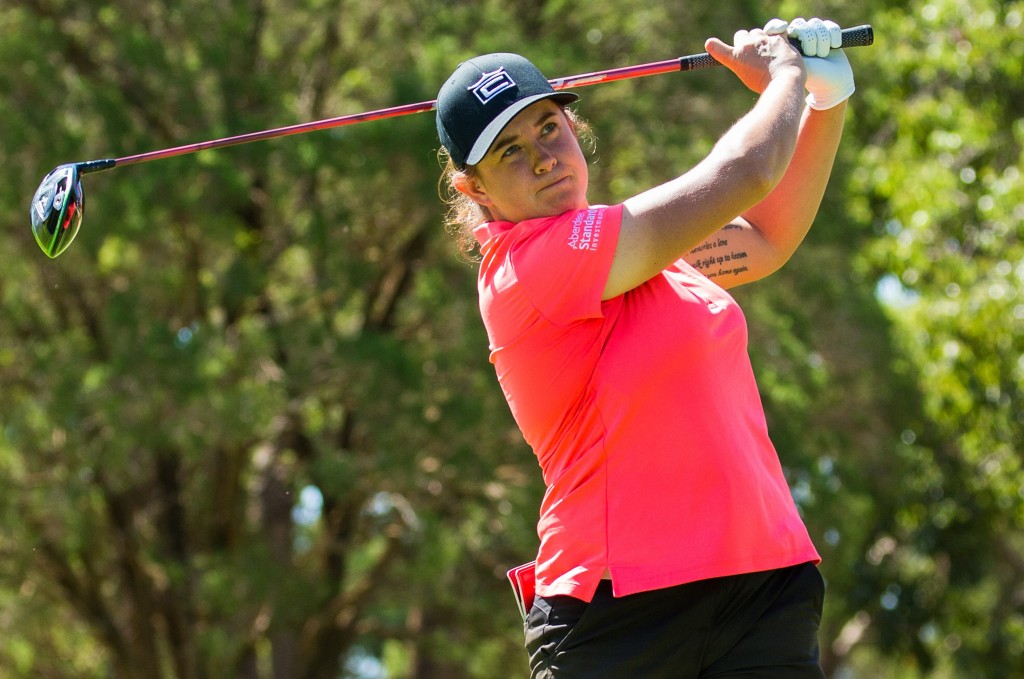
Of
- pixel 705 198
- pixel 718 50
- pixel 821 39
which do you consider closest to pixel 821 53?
pixel 821 39

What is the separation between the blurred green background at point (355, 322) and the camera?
10.4 meters

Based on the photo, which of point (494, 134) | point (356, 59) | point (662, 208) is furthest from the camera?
point (356, 59)

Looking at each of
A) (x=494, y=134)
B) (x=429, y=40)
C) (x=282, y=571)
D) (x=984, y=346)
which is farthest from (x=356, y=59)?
(x=494, y=134)

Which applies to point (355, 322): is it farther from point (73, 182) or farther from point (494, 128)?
point (494, 128)

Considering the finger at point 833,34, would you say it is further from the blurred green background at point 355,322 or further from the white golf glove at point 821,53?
the blurred green background at point 355,322

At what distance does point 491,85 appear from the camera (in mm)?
2465

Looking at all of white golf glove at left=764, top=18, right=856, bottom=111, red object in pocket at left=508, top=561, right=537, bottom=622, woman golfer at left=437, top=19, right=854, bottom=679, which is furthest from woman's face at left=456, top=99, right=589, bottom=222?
red object in pocket at left=508, top=561, right=537, bottom=622

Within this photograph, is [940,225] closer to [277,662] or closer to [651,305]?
[277,662]

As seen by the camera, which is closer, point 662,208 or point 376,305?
point 662,208

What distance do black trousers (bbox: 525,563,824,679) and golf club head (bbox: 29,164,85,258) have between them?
1.65 m

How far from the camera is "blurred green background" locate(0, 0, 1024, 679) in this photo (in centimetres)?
1038

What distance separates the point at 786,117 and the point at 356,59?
11.1m

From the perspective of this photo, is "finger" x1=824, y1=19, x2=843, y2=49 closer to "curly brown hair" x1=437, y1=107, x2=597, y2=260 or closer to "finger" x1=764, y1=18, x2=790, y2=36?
"finger" x1=764, y1=18, x2=790, y2=36

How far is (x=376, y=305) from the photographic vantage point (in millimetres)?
13289
